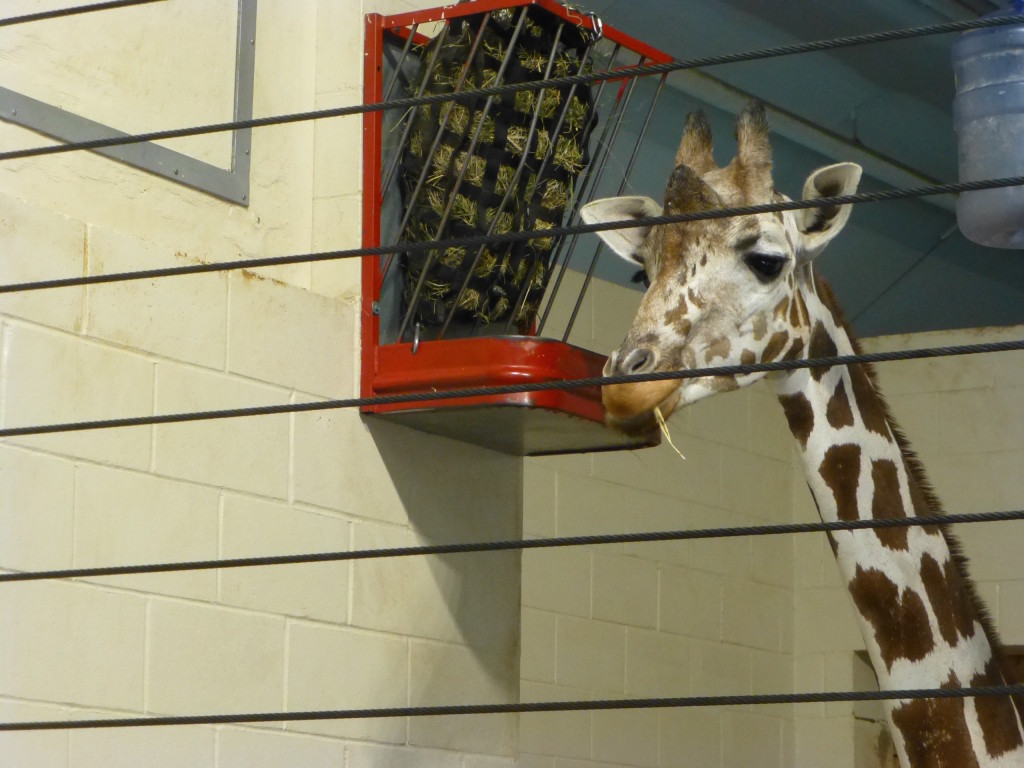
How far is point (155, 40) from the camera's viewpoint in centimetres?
324

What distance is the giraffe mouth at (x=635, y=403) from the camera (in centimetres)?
285

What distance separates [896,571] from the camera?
3074 millimetres

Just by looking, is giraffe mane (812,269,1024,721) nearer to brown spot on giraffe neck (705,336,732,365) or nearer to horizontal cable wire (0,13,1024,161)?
brown spot on giraffe neck (705,336,732,365)

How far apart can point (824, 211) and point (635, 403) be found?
703 millimetres

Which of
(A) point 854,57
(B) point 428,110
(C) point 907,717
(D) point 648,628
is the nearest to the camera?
(C) point 907,717

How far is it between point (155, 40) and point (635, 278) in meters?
1.19

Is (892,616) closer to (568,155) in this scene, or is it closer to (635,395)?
(635,395)

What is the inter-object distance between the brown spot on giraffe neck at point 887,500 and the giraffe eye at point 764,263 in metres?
0.46

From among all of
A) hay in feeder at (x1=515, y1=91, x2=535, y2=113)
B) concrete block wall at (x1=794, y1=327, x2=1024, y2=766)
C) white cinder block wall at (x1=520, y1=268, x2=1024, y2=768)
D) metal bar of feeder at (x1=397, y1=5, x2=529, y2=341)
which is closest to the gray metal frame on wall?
metal bar of feeder at (x1=397, y1=5, x2=529, y2=341)

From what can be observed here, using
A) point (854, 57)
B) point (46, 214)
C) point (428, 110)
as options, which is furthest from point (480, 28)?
point (854, 57)

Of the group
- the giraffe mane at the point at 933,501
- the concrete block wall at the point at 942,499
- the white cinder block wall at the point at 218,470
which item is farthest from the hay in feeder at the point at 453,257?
the concrete block wall at the point at 942,499

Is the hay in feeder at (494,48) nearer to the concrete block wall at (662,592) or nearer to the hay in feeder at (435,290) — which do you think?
the hay in feeder at (435,290)

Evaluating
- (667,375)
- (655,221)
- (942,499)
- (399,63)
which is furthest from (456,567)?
(942,499)

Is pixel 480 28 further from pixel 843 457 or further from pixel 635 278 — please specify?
pixel 843 457
